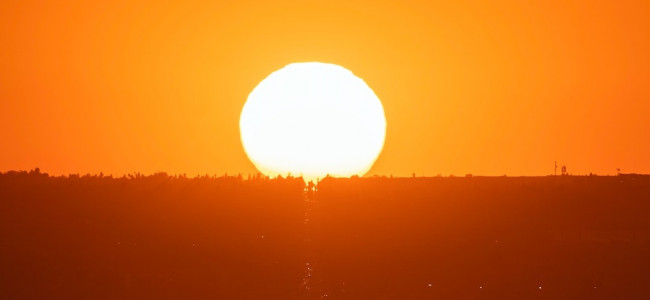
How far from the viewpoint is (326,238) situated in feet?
172

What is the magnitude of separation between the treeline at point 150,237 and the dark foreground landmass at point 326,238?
0.05m

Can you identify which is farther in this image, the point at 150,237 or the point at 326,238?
the point at 326,238

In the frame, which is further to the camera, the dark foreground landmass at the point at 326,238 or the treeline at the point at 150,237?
the dark foreground landmass at the point at 326,238

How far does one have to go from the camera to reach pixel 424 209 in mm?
53219

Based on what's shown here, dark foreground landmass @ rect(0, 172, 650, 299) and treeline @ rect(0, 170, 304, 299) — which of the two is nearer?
treeline @ rect(0, 170, 304, 299)

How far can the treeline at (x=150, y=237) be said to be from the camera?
49219mm

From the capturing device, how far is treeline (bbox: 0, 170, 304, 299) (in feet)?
161

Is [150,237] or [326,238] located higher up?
[326,238]

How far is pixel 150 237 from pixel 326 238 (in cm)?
656

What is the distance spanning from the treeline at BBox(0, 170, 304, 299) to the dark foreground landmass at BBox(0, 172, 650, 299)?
52 millimetres

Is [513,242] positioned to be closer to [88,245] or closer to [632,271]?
[632,271]

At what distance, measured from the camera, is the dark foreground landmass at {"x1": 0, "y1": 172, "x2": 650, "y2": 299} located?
1945 inches

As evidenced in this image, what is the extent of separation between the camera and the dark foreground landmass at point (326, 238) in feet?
162

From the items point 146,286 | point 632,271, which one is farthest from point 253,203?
point 632,271
